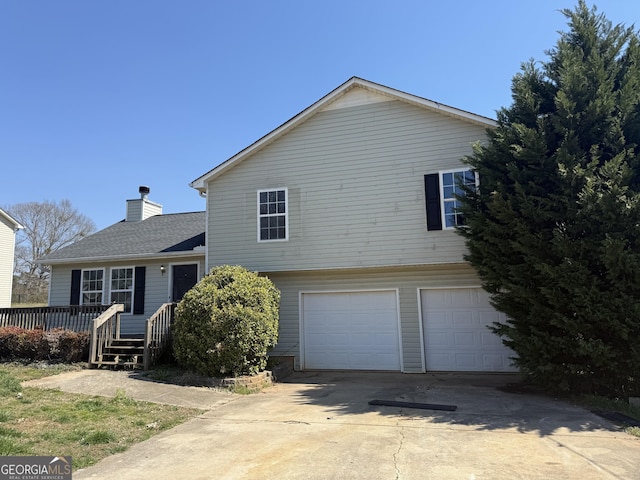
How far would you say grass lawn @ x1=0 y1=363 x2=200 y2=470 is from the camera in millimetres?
4941

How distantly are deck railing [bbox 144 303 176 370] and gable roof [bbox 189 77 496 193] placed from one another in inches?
151

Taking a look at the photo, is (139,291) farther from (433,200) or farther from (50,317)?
(433,200)

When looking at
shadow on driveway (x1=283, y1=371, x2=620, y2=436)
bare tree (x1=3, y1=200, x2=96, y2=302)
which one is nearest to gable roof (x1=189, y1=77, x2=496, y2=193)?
shadow on driveway (x1=283, y1=371, x2=620, y2=436)

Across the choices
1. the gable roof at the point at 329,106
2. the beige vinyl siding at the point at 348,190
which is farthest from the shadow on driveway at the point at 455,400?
the gable roof at the point at 329,106

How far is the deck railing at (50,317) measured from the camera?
11727 millimetres

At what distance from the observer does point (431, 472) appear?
4.22m

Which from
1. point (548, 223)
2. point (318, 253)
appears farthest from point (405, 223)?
point (548, 223)

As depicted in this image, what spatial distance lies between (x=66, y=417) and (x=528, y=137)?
8997 mm

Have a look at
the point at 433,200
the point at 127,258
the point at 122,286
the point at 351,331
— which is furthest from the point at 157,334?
the point at 433,200

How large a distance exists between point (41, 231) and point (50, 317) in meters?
36.9

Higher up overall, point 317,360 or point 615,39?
point 615,39

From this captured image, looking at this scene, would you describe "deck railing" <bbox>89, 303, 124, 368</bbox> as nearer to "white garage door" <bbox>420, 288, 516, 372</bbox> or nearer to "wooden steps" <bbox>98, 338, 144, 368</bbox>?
"wooden steps" <bbox>98, 338, 144, 368</bbox>

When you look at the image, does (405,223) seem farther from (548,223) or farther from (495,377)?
(495,377)

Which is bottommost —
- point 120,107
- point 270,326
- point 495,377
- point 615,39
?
point 495,377
